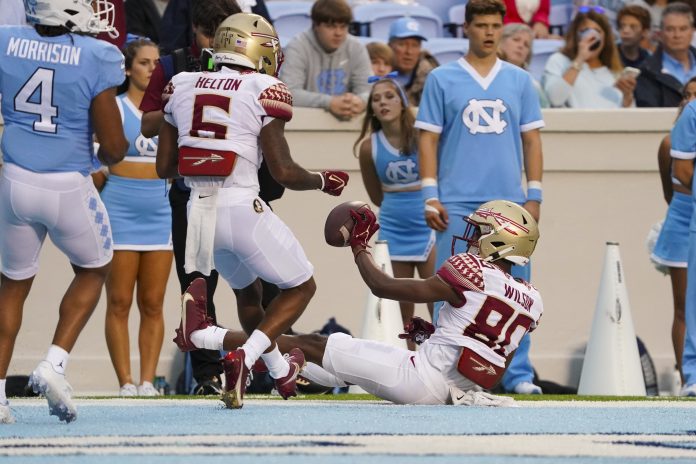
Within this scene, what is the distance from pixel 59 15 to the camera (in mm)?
6281

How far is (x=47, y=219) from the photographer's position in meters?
6.31

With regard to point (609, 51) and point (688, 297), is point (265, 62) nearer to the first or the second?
point (688, 297)

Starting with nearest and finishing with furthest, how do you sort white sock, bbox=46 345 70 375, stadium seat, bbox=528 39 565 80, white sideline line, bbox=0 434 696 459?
white sideline line, bbox=0 434 696 459 → white sock, bbox=46 345 70 375 → stadium seat, bbox=528 39 565 80

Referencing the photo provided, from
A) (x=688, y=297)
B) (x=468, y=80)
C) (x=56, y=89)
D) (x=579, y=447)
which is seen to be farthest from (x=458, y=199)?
(x=579, y=447)

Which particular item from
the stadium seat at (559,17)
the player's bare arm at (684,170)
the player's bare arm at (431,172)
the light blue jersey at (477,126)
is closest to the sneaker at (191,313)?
the player's bare arm at (431,172)

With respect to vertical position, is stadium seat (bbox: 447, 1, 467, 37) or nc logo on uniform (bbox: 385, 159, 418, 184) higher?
stadium seat (bbox: 447, 1, 467, 37)

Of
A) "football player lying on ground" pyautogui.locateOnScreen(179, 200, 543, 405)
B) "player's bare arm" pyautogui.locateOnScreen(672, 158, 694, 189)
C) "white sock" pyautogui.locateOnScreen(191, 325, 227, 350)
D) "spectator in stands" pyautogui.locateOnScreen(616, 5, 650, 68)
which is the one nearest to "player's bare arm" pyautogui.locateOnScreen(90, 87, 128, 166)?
"football player lying on ground" pyautogui.locateOnScreen(179, 200, 543, 405)

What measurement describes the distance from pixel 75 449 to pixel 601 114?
692 cm

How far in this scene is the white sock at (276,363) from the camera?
6715 millimetres

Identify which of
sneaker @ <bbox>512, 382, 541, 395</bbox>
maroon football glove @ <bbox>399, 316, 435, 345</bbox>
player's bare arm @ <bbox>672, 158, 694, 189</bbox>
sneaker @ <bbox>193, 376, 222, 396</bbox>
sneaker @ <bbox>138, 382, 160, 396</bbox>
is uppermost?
player's bare arm @ <bbox>672, 158, 694, 189</bbox>

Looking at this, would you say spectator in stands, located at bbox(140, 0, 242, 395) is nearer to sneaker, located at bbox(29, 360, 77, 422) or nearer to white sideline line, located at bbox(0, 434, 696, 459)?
sneaker, located at bbox(29, 360, 77, 422)

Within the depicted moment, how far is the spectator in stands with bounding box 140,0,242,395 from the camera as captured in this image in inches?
307

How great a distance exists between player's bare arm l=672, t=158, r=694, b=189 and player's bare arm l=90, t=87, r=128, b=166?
4169 millimetres

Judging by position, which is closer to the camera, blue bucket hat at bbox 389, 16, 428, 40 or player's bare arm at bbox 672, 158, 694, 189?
player's bare arm at bbox 672, 158, 694, 189
